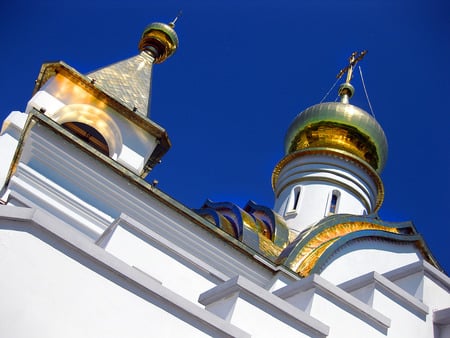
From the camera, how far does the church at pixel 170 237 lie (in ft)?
10.2

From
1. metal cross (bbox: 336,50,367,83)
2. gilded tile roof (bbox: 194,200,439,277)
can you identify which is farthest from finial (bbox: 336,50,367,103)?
gilded tile roof (bbox: 194,200,439,277)

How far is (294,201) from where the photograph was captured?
1308cm

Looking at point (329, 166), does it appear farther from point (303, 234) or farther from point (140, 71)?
point (140, 71)

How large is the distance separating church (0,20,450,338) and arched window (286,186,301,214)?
0.02 meters

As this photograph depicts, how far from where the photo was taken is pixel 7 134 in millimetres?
7965

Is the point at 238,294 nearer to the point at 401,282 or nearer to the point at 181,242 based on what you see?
the point at 401,282

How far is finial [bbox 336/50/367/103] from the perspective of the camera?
16.2 m

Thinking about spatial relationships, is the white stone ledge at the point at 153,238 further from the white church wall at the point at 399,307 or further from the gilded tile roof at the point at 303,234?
the gilded tile roof at the point at 303,234

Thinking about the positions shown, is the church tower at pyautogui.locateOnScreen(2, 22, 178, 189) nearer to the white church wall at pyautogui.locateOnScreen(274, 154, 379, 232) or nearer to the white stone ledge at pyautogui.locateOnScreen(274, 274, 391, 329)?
the white church wall at pyautogui.locateOnScreen(274, 154, 379, 232)

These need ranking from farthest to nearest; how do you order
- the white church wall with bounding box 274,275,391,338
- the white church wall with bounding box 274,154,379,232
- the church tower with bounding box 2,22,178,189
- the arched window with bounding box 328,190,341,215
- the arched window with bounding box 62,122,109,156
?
the arched window with bounding box 328,190,341,215 < the white church wall with bounding box 274,154,379,232 < the arched window with bounding box 62,122,109,156 < the church tower with bounding box 2,22,178,189 < the white church wall with bounding box 274,275,391,338

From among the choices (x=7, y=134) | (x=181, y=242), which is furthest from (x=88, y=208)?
(x=7, y=134)

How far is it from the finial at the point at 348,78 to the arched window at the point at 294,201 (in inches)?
140

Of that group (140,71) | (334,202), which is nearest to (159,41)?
(140,71)

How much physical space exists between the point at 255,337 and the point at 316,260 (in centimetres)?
545
